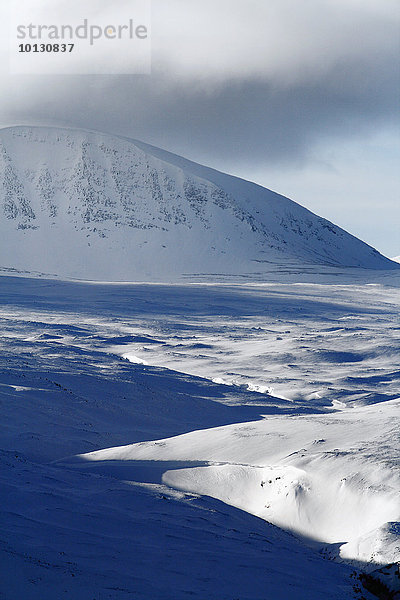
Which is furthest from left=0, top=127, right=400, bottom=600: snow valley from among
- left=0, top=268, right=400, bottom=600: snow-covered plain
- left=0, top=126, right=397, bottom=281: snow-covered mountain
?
left=0, top=126, right=397, bottom=281: snow-covered mountain

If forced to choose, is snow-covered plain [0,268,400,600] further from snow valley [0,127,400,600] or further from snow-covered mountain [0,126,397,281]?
snow-covered mountain [0,126,397,281]

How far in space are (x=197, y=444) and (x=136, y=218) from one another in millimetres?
130570

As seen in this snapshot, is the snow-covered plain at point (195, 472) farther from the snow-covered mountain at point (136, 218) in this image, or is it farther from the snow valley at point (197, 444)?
the snow-covered mountain at point (136, 218)

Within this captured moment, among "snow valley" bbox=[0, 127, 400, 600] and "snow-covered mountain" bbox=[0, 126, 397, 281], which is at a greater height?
"snow-covered mountain" bbox=[0, 126, 397, 281]

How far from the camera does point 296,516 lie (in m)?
10.1

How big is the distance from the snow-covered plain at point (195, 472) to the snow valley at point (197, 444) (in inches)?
1.6

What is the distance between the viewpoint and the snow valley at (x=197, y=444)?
302 inches

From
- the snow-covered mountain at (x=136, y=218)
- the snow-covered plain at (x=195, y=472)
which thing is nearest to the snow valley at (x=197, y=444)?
the snow-covered plain at (x=195, y=472)

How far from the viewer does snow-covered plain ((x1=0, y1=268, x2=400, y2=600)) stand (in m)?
7.52

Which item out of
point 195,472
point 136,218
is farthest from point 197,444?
point 136,218

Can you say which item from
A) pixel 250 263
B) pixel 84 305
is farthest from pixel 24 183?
pixel 84 305

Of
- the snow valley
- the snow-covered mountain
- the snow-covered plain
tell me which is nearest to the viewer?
the snow-covered plain

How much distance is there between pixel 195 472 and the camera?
11.8m

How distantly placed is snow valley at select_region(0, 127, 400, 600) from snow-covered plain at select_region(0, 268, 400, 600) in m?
0.04
